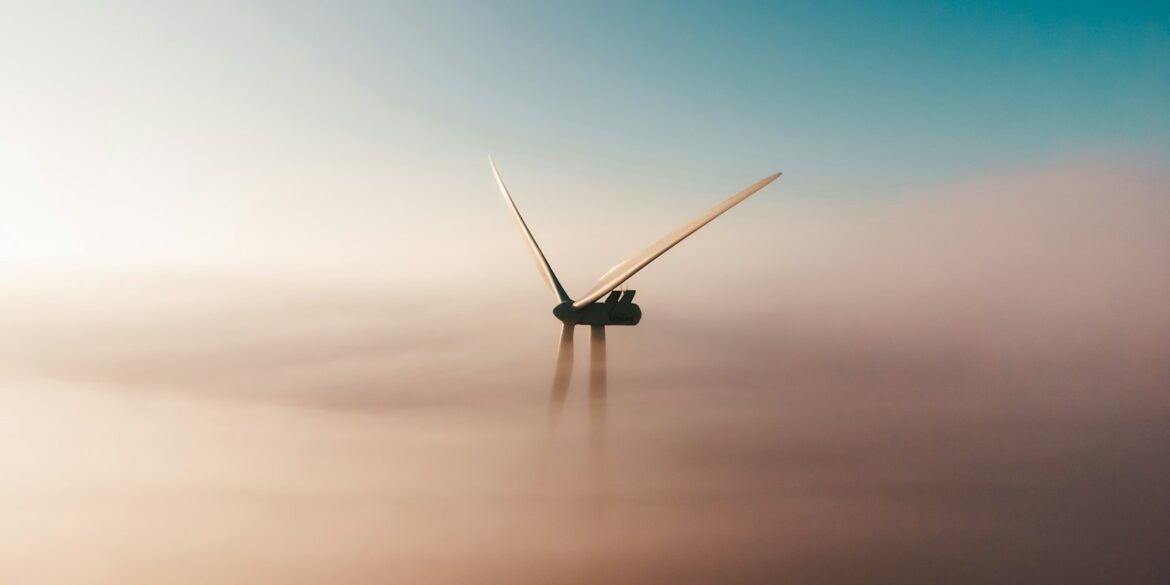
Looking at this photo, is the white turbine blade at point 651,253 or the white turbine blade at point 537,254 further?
the white turbine blade at point 537,254

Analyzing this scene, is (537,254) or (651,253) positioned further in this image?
(537,254)

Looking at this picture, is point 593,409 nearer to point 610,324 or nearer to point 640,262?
point 610,324

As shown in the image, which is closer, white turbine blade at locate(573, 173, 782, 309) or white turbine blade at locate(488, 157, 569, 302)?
white turbine blade at locate(573, 173, 782, 309)

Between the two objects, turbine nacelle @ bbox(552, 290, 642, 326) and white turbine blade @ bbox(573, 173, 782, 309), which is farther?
turbine nacelle @ bbox(552, 290, 642, 326)
